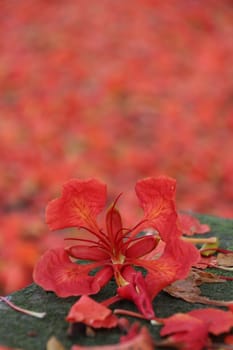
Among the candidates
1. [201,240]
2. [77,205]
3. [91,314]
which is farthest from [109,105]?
[91,314]

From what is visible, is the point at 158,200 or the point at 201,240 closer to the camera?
the point at 158,200

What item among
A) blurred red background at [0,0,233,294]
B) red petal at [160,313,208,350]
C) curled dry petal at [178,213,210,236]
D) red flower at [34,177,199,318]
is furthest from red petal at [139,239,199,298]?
blurred red background at [0,0,233,294]

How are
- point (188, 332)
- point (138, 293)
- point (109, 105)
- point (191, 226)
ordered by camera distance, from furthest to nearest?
1. point (109, 105)
2. point (191, 226)
3. point (138, 293)
4. point (188, 332)

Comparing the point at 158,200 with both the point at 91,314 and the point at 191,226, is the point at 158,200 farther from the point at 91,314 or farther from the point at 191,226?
the point at 191,226

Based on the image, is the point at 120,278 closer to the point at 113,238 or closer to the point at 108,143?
the point at 113,238

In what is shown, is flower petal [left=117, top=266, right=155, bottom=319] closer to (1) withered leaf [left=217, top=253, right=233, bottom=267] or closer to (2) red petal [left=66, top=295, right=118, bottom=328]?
(2) red petal [left=66, top=295, right=118, bottom=328]

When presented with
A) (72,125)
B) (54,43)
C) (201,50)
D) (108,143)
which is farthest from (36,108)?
(201,50)

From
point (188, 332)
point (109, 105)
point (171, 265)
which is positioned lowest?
point (188, 332)
